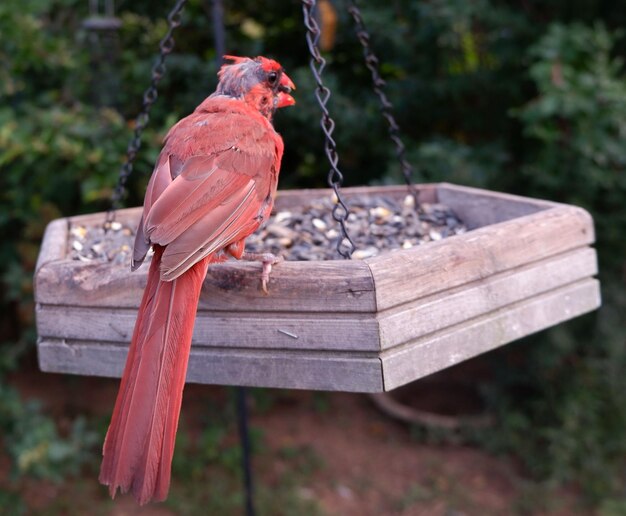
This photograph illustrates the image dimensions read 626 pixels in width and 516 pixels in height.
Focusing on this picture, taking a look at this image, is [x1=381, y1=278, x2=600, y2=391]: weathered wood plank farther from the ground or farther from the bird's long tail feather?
the ground

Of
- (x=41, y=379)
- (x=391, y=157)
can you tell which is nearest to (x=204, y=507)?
(x=41, y=379)

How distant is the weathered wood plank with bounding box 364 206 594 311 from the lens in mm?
1873

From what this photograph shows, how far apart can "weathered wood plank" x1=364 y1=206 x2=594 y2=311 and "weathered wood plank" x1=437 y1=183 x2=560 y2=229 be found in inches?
6.0

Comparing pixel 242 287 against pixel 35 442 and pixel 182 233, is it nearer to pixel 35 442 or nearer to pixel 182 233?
pixel 182 233

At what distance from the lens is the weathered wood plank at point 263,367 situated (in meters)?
1.85

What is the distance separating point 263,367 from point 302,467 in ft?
9.62

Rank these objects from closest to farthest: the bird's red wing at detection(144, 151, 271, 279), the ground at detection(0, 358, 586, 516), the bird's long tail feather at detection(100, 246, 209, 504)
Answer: the bird's long tail feather at detection(100, 246, 209, 504) → the bird's red wing at detection(144, 151, 271, 279) → the ground at detection(0, 358, 586, 516)

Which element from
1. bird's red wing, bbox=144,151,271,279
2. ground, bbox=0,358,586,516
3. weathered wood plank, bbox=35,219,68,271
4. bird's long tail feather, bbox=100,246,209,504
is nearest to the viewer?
bird's long tail feather, bbox=100,246,209,504

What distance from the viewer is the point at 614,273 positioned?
4277mm

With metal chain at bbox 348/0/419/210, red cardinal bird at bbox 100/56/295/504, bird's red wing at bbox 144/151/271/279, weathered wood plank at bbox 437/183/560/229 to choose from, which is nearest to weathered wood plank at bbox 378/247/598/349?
weathered wood plank at bbox 437/183/560/229

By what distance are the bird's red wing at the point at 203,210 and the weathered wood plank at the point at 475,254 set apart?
364mm

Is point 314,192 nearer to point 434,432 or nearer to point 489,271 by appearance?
point 489,271

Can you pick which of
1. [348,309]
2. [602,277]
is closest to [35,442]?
[348,309]

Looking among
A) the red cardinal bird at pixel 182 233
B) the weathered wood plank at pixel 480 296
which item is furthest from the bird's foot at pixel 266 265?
the weathered wood plank at pixel 480 296
